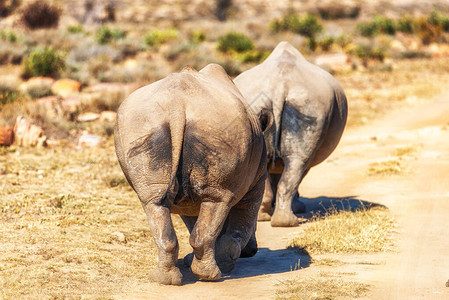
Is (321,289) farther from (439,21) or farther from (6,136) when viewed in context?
(439,21)

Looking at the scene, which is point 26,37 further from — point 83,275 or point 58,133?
point 83,275

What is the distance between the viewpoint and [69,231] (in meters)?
7.86

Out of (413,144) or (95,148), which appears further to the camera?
(413,144)

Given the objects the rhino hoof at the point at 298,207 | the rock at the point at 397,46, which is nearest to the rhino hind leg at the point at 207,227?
the rhino hoof at the point at 298,207

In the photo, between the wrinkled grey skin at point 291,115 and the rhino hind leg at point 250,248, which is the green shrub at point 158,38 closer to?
the wrinkled grey skin at point 291,115

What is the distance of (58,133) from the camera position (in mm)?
15258

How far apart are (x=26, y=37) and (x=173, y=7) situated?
20541 millimetres

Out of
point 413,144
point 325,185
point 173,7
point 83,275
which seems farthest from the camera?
point 173,7

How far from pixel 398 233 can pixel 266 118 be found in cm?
241

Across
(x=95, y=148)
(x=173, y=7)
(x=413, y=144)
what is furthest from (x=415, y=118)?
(x=173, y=7)

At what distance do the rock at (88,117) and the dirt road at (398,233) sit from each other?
5.91 m

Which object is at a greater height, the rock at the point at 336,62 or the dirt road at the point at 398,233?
the dirt road at the point at 398,233

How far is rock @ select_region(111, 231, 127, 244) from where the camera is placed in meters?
7.78

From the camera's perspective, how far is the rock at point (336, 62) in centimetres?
2714
